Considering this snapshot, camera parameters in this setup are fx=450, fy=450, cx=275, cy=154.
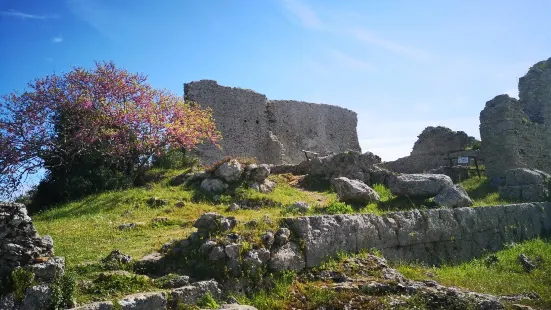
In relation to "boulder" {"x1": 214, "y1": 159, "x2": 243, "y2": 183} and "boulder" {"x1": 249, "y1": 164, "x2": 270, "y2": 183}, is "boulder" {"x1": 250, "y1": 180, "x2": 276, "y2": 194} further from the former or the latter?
"boulder" {"x1": 214, "y1": 159, "x2": 243, "y2": 183}

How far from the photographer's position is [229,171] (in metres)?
14.2

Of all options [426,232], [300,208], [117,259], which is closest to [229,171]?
[300,208]

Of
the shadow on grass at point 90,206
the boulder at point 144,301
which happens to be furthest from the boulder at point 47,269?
the shadow on grass at point 90,206

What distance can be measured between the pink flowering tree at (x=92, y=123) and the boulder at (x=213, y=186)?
3.89 meters

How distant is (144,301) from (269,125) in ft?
66.2

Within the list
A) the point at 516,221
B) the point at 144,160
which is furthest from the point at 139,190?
the point at 516,221

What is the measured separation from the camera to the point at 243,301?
597cm

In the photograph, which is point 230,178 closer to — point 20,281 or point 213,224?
point 213,224

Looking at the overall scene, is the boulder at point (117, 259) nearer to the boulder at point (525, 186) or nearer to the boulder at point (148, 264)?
the boulder at point (148, 264)

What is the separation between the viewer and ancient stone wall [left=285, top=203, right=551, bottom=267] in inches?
287

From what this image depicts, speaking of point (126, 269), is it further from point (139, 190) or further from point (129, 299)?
point (139, 190)

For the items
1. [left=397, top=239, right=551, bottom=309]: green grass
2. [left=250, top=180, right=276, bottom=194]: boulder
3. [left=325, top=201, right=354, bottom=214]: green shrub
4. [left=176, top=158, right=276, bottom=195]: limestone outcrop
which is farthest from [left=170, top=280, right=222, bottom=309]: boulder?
[left=250, top=180, right=276, bottom=194]: boulder

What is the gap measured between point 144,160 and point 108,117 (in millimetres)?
2036

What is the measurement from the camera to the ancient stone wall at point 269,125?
22.0 meters
